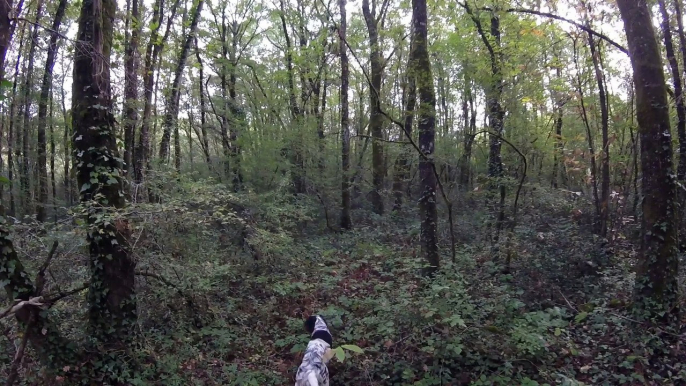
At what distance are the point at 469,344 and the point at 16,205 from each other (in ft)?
76.3

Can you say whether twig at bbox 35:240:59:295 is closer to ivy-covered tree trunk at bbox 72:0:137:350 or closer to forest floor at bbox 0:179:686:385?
forest floor at bbox 0:179:686:385

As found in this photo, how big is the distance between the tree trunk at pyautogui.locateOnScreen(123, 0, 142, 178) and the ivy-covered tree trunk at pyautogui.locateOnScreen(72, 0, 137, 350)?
1314mm

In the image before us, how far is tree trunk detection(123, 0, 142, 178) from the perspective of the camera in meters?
7.59

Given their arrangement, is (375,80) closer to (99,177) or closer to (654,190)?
(654,190)

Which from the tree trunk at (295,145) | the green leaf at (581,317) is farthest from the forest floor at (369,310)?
the tree trunk at (295,145)

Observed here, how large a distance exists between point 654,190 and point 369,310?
15.8ft

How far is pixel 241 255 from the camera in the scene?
10.3 meters

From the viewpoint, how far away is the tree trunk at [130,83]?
24.9 ft

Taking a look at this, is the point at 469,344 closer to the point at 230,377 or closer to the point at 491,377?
the point at 491,377

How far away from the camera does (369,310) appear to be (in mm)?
7578

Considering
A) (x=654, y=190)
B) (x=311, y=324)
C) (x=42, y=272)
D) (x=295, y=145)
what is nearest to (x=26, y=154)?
(x=295, y=145)

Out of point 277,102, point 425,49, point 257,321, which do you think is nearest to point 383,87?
point 277,102

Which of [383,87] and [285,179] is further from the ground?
[383,87]

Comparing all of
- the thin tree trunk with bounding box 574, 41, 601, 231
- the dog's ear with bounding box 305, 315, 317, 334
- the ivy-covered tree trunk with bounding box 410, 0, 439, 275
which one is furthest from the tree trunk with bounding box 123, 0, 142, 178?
the thin tree trunk with bounding box 574, 41, 601, 231
